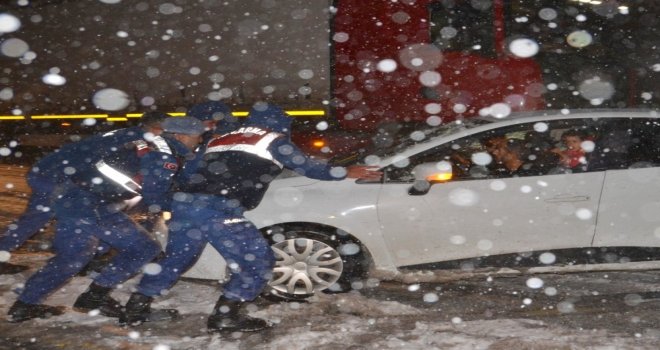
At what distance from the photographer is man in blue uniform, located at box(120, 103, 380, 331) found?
10.8 feet

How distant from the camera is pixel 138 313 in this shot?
3.49 m

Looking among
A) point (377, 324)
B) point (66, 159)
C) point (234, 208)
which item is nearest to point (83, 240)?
point (66, 159)

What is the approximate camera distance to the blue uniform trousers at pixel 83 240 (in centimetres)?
345

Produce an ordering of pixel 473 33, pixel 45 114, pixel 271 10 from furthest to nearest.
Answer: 1. pixel 45 114
2. pixel 271 10
3. pixel 473 33

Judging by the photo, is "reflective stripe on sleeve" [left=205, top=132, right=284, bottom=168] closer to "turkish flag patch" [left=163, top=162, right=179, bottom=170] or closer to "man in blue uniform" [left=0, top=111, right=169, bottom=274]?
"turkish flag patch" [left=163, top=162, right=179, bottom=170]

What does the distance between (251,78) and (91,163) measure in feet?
26.8

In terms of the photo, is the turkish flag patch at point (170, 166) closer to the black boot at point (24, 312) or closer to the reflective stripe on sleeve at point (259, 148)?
the reflective stripe on sleeve at point (259, 148)

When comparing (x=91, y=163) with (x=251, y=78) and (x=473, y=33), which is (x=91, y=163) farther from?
(x=251, y=78)

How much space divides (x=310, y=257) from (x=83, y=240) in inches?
57.9

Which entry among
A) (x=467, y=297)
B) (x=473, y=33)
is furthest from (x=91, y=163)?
(x=473, y=33)

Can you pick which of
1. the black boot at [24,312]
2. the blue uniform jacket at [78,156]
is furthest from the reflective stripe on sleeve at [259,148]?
the black boot at [24,312]

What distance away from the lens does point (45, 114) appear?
12.4 meters

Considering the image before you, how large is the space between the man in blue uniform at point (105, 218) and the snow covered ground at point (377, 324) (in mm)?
175

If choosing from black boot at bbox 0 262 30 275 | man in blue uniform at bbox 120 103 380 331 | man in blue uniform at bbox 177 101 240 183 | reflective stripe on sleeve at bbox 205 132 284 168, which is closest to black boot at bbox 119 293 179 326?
man in blue uniform at bbox 120 103 380 331
